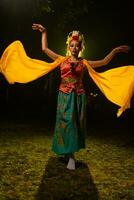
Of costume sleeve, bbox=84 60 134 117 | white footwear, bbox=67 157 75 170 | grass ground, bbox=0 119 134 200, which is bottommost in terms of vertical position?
grass ground, bbox=0 119 134 200

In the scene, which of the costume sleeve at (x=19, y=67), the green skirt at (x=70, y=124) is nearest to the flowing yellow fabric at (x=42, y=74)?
the costume sleeve at (x=19, y=67)

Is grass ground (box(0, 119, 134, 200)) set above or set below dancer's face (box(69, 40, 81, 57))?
below

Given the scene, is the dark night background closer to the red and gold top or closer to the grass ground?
the grass ground

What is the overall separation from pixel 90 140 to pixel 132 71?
3.45m

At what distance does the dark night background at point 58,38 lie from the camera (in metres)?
15.7

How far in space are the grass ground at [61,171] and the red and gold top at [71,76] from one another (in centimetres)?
146

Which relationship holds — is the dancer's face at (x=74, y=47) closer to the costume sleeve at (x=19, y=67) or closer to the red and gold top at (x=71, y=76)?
the red and gold top at (x=71, y=76)

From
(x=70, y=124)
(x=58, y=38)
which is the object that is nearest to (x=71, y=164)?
(x=70, y=124)

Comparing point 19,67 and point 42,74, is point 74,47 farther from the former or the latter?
point 19,67

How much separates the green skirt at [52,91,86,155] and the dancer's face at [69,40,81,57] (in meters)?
0.73

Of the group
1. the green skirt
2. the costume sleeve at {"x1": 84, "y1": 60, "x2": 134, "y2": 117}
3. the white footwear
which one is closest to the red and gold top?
the green skirt

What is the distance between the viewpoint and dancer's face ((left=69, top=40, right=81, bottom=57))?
7.41m

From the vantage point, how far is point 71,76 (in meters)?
7.40

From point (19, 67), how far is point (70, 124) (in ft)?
5.14
